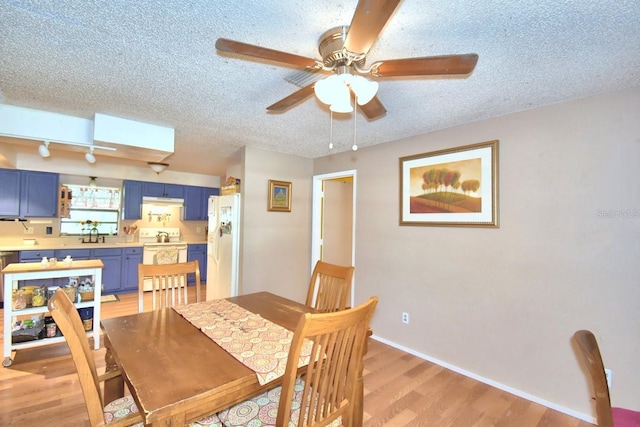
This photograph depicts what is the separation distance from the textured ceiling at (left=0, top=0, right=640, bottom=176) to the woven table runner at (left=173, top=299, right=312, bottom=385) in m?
1.32

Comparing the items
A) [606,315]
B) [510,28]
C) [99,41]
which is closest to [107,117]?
[99,41]

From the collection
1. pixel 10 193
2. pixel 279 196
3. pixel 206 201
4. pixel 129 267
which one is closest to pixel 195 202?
pixel 206 201

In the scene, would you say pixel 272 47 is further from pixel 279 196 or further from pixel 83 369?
pixel 279 196

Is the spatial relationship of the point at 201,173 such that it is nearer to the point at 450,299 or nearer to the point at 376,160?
A: the point at 376,160

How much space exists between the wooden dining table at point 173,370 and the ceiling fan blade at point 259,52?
51.7 inches

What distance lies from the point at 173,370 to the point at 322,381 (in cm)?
60

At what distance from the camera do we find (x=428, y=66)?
124cm

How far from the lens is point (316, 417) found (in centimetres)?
114

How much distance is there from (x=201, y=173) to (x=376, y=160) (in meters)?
4.15

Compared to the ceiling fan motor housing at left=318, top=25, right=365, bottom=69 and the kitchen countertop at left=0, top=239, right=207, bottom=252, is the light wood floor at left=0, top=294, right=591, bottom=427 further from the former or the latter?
the ceiling fan motor housing at left=318, top=25, right=365, bottom=69

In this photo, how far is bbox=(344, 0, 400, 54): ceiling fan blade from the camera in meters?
0.89

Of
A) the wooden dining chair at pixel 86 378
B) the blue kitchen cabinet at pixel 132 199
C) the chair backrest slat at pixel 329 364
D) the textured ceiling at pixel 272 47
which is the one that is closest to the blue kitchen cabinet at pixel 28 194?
the blue kitchen cabinet at pixel 132 199

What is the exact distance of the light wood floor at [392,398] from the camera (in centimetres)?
191

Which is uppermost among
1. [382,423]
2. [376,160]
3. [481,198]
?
[376,160]
